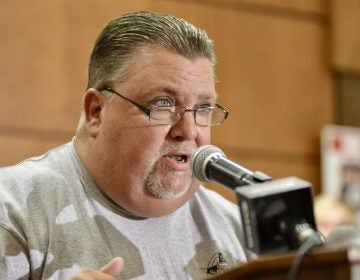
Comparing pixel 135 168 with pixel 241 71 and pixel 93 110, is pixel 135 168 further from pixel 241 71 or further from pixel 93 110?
pixel 241 71

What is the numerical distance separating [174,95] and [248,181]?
596 millimetres

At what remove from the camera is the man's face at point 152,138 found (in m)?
2.12

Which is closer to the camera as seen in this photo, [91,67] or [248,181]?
[248,181]

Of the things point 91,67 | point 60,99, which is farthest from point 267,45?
point 91,67

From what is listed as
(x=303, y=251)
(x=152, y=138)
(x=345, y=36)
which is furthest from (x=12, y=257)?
(x=345, y=36)

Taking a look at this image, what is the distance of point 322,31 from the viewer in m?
5.26

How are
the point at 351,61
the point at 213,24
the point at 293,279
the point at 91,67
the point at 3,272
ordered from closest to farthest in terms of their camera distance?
the point at 293,279
the point at 3,272
the point at 91,67
the point at 213,24
the point at 351,61

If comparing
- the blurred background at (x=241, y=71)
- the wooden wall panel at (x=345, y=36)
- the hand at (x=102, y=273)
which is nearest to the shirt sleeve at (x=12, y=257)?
the hand at (x=102, y=273)

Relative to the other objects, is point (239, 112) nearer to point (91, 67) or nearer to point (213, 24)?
point (213, 24)

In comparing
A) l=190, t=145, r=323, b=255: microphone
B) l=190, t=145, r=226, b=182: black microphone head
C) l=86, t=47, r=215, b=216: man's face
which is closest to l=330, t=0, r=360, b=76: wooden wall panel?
l=86, t=47, r=215, b=216: man's face

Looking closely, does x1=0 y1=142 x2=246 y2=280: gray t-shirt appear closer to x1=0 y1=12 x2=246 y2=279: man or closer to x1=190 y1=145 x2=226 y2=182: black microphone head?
x1=0 y1=12 x2=246 y2=279: man

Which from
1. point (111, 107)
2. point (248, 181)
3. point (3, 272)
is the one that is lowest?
point (3, 272)

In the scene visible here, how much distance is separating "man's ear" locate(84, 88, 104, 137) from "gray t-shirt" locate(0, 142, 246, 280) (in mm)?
85

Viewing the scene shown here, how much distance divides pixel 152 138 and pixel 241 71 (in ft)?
9.53
